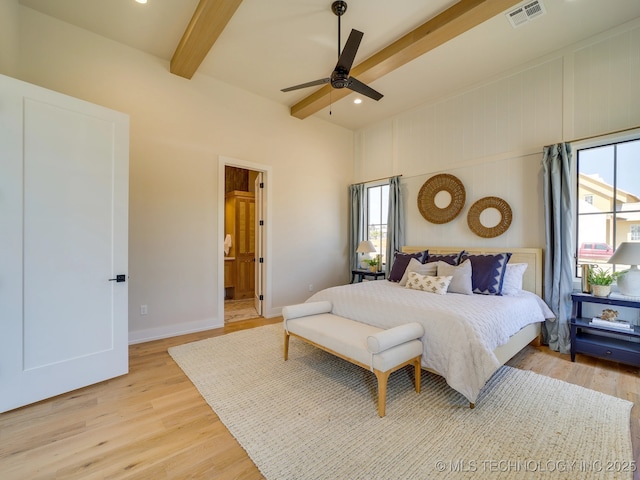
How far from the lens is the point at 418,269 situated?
374cm

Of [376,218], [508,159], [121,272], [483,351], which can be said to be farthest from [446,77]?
[121,272]

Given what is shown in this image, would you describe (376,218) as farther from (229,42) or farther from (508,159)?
(229,42)

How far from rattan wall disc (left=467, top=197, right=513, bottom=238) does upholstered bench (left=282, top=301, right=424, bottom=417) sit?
2.36 meters

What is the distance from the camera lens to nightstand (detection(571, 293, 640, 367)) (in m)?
2.68

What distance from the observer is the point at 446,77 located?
394 cm

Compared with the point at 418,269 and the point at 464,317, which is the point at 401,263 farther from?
the point at 464,317

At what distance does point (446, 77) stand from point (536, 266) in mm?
2810

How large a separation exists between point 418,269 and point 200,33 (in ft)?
12.2

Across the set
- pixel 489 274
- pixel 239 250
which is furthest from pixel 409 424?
pixel 239 250

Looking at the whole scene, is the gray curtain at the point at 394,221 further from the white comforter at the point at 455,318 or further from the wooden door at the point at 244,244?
the wooden door at the point at 244,244

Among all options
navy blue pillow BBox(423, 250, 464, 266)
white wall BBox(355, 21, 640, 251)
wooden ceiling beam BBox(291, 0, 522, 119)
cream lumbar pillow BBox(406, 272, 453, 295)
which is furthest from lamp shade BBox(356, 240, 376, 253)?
wooden ceiling beam BBox(291, 0, 522, 119)

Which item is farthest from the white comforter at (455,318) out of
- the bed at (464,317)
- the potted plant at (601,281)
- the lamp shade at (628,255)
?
the lamp shade at (628,255)

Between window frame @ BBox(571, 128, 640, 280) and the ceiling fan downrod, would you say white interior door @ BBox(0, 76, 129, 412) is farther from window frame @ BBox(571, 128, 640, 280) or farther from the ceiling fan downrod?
window frame @ BBox(571, 128, 640, 280)

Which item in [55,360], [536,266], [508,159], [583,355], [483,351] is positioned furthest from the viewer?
[508,159]
